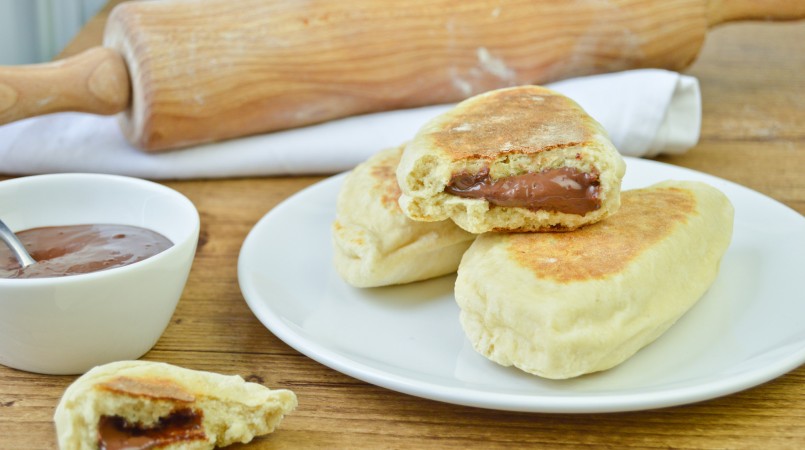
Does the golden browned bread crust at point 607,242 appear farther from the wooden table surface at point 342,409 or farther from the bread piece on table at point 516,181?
the wooden table surface at point 342,409

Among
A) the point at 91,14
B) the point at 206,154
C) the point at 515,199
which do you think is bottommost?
the point at 91,14

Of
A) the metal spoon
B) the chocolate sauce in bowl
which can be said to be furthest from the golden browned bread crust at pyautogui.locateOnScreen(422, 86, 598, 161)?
the metal spoon

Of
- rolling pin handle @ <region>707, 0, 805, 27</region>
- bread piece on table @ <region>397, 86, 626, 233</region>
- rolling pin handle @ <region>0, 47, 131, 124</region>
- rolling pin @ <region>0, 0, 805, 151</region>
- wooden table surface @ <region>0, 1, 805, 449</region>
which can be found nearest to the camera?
wooden table surface @ <region>0, 1, 805, 449</region>

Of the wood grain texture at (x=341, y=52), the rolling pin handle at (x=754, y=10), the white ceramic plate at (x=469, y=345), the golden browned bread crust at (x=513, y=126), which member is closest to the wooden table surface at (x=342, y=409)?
the white ceramic plate at (x=469, y=345)

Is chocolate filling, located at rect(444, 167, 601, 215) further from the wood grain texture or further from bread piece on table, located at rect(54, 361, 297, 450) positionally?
the wood grain texture

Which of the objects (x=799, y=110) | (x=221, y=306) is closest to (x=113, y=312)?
(x=221, y=306)

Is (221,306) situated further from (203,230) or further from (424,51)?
(424,51)

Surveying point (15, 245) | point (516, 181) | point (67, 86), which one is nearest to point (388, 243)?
point (516, 181)
